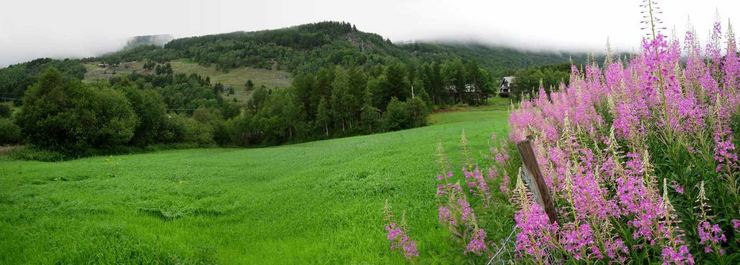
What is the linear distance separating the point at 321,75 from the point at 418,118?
A: 23720 millimetres

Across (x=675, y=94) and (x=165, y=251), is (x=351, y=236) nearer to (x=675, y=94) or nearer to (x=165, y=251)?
(x=165, y=251)

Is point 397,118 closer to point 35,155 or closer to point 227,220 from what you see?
point 35,155

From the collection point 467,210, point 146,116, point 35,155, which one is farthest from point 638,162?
point 146,116

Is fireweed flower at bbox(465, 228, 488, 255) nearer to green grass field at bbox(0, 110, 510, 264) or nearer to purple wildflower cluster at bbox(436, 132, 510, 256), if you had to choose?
purple wildflower cluster at bbox(436, 132, 510, 256)

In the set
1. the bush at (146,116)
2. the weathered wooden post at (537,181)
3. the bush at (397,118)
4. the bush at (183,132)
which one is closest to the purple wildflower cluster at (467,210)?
the weathered wooden post at (537,181)

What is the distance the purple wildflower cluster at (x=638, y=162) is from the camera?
13.7ft

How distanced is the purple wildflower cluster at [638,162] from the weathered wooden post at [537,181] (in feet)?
0.53

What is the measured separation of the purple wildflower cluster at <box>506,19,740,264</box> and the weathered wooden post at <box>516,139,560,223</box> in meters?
0.16

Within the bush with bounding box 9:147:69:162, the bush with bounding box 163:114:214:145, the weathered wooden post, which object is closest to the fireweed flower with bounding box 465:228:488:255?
the weathered wooden post

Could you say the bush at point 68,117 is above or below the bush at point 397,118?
above

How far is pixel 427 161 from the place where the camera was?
17906 mm

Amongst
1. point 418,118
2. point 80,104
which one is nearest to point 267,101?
point 418,118

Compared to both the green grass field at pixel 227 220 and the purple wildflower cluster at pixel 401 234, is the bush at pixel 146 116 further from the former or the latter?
the purple wildflower cluster at pixel 401 234

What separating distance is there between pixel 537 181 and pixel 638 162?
1.44 metres
